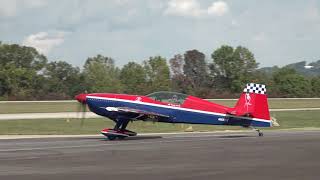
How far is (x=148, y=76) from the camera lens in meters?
118

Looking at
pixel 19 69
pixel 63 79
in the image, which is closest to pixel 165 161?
pixel 19 69

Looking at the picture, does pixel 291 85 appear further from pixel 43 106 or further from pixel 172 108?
pixel 172 108

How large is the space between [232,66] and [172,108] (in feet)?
325

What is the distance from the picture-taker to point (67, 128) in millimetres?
35156

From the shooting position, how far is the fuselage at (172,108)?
2650 cm

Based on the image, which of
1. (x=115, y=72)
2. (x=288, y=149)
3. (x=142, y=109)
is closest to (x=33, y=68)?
(x=115, y=72)

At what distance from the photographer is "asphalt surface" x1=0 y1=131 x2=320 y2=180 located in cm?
1273

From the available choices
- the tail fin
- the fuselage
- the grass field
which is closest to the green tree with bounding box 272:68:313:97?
the grass field

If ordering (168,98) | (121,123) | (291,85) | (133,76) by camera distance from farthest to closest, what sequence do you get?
1. (133,76)
2. (291,85)
3. (168,98)
4. (121,123)

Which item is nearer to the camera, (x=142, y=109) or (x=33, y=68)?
(x=142, y=109)

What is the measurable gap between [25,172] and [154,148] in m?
7.41

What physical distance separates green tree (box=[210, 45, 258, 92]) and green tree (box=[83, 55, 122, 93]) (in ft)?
71.8

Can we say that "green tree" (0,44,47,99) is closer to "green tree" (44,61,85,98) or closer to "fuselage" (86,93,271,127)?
"green tree" (44,61,85,98)

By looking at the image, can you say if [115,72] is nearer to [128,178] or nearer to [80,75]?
[80,75]
